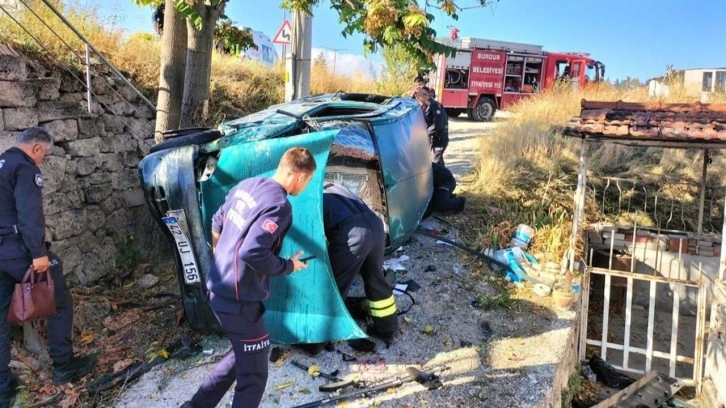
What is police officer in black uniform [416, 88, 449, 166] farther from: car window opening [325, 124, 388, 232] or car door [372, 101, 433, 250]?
car window opening [325, 124, 388, 232]

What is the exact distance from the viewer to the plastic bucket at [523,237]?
6195 mm

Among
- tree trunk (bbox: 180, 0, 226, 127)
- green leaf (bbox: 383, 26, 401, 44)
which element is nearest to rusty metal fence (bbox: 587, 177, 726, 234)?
green leaf (bbox: 383, 26, 401, 44)

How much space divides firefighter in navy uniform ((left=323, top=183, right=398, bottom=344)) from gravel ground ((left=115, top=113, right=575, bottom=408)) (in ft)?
1.34

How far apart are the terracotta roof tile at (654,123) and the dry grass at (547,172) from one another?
1.45 metres

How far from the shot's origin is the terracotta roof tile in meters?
5.12

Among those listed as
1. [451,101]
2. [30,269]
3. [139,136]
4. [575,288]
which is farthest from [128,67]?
[451,101]

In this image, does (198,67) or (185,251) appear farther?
(198,67)

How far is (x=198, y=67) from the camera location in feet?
17.8

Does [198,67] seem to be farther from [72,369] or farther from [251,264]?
[251,264]

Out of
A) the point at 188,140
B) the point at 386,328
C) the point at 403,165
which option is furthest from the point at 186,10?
the point at 386,328

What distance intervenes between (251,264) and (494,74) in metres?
17.1

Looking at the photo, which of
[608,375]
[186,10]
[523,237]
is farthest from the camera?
[523,237]

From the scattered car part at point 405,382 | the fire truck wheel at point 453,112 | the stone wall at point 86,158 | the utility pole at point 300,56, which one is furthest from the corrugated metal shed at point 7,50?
the fire truck wheel at point 453,112

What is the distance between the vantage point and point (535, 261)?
5984mm
